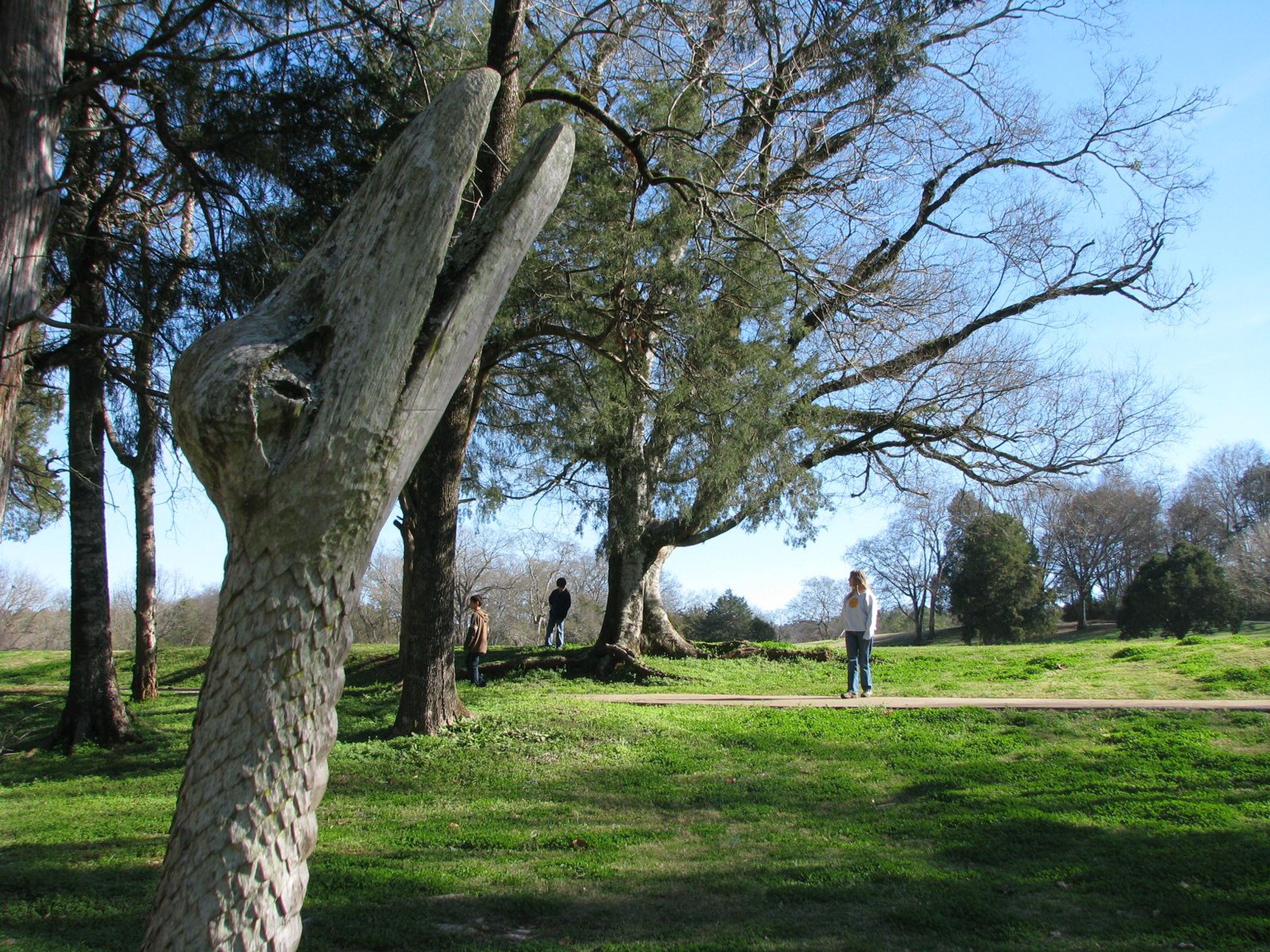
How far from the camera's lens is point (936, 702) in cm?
1088

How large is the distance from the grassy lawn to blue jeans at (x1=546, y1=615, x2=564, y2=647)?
26.0 ft

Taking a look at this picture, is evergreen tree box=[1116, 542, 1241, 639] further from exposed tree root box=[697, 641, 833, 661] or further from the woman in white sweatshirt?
the woman in white sweatshirt

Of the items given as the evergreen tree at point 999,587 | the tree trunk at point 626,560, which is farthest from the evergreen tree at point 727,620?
the tree trunk at point 626,560

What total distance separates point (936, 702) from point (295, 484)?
31.3 ft

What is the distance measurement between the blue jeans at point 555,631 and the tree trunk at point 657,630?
7.86ft

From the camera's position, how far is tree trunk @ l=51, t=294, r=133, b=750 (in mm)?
10641

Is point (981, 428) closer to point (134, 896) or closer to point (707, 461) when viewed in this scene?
point (707, 461)

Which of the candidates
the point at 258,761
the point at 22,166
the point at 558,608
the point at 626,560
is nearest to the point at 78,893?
the point at 258,761

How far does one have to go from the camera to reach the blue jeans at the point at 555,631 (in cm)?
1986

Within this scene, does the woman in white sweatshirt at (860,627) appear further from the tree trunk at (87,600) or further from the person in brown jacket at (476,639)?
the tree trunk at (87,600)

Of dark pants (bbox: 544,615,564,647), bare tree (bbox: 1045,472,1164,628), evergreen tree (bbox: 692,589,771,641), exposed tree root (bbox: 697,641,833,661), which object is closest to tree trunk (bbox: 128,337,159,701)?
dark pants (bbox: 544,615,564,647)

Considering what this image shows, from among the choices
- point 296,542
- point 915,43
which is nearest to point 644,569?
point 915,43

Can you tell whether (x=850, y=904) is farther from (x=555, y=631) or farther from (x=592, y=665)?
(x=555, y=631)

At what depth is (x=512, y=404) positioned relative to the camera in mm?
13664
